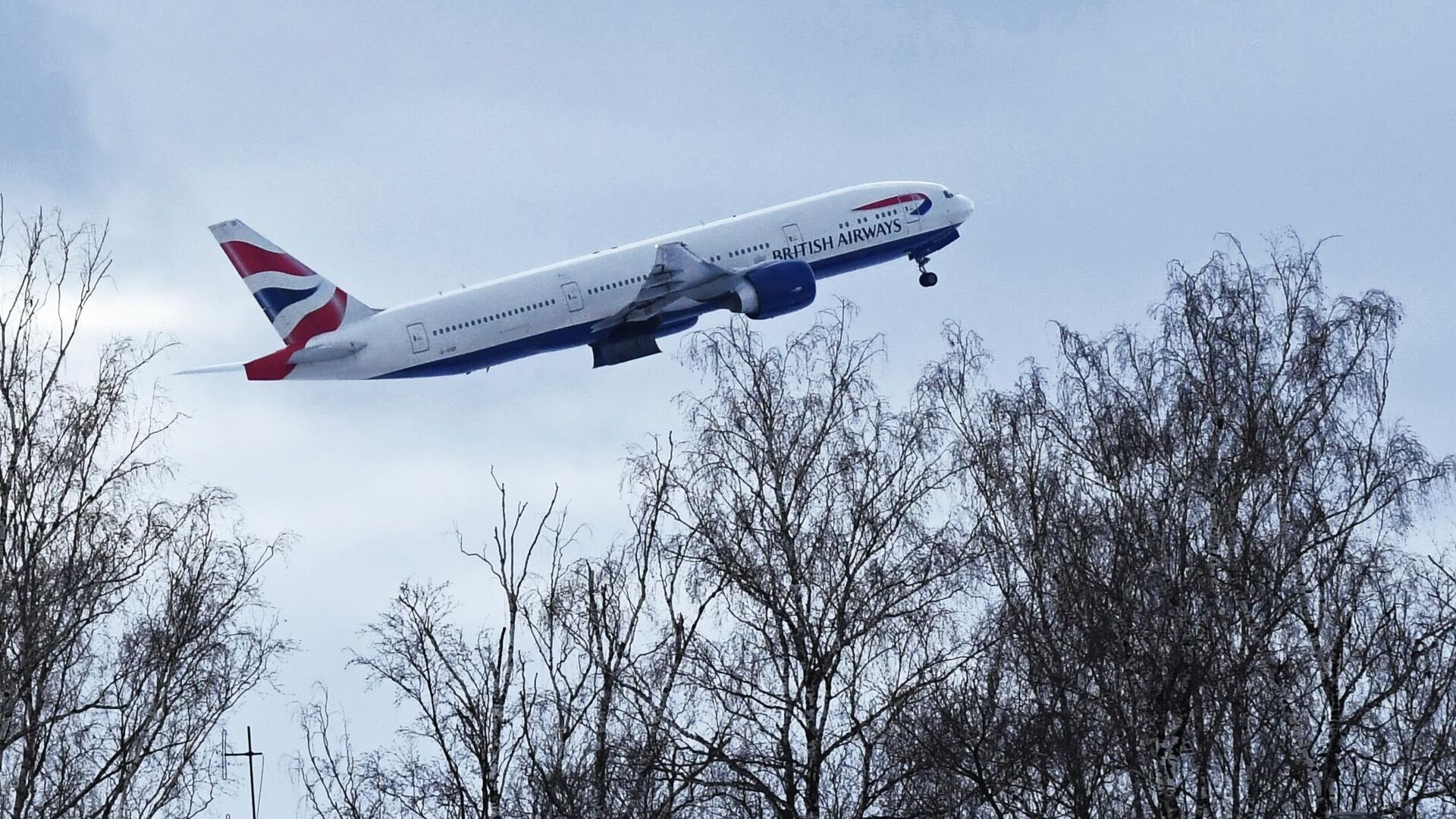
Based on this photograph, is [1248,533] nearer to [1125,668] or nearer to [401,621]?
[1125,668]

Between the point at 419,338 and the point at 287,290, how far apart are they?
381 cm

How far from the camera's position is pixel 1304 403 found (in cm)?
2588

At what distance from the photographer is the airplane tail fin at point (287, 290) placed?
142 ft

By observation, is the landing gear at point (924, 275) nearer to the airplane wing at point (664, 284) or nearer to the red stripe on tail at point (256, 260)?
the airplane wing at point (664, 284)

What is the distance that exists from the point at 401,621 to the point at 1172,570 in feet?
37.0

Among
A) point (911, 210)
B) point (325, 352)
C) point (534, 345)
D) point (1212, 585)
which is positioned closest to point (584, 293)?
point (534, 345)

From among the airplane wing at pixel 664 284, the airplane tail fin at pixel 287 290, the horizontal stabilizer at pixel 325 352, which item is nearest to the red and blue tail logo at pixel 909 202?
the airplane wing at pixel 664 284

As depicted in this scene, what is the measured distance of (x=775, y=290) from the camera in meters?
46.0

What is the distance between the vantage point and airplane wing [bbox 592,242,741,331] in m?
45.1

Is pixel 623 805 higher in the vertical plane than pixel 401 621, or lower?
lower

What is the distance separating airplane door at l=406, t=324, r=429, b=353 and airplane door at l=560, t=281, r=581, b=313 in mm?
3647

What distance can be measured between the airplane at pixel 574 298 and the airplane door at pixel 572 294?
0.03 meters

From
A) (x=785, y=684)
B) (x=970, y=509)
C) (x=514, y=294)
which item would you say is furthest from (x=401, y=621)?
(x=514, y=294)

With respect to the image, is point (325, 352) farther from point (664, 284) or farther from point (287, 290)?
point (664, 284)
